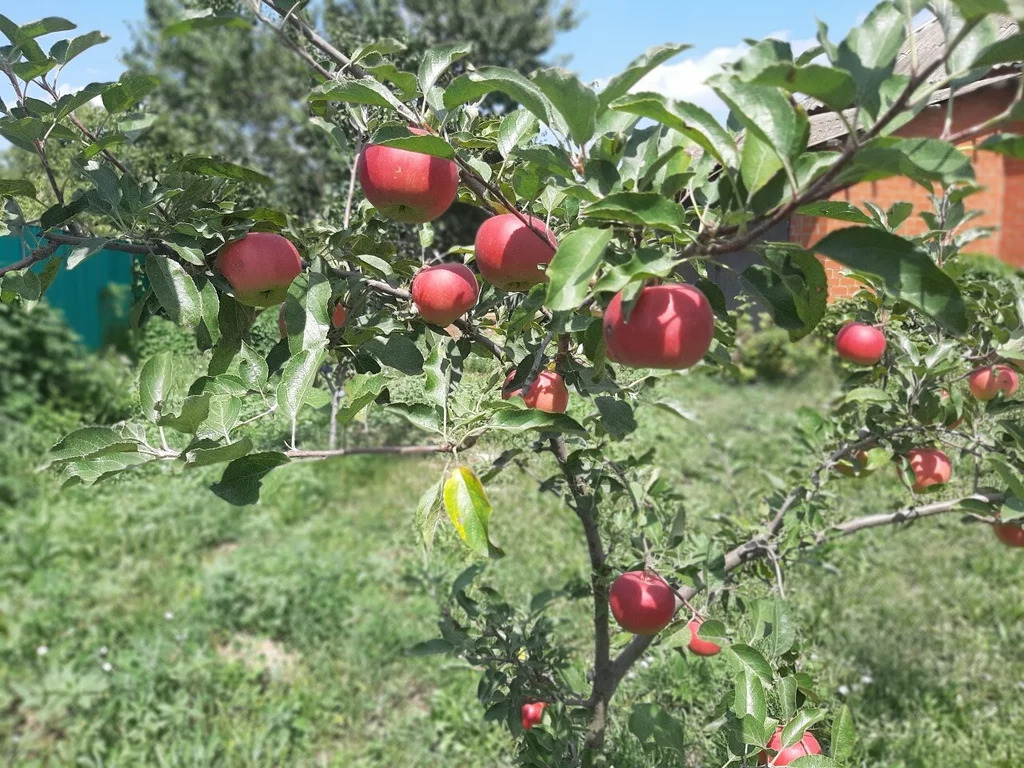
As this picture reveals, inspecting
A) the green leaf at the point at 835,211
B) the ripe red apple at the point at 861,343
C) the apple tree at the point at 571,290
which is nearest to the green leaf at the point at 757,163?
the apple tree at the point at 571,290

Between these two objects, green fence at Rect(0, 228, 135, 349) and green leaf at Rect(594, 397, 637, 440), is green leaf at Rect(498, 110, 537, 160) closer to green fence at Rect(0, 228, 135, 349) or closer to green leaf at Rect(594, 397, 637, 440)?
green leaf at Rect(594, 397, 637, 440)

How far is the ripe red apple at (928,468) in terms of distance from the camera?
4.14ft

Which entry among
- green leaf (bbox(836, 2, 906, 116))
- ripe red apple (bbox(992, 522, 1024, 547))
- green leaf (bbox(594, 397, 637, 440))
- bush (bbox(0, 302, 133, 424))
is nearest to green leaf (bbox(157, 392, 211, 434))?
green leaf (bbox(594, 397, 637, 440))

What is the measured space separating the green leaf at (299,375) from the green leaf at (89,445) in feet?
0.46

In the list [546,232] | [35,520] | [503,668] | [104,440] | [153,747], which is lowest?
[153,747]

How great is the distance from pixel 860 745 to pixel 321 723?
1272 mm

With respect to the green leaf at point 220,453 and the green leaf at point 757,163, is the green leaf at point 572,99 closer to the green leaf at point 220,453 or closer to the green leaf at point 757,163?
the green leaf at point 757,163

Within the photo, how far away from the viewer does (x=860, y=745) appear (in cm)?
136

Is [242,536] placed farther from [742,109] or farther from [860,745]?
[742,109]

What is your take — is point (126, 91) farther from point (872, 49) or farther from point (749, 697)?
point (749, 697)

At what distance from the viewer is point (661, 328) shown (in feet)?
1.88

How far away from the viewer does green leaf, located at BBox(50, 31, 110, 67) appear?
0.79 metres

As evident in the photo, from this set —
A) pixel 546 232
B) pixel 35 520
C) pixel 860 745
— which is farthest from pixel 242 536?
pixel 546 232

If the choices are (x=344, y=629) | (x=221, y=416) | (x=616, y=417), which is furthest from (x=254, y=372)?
(x=344, y=629)
